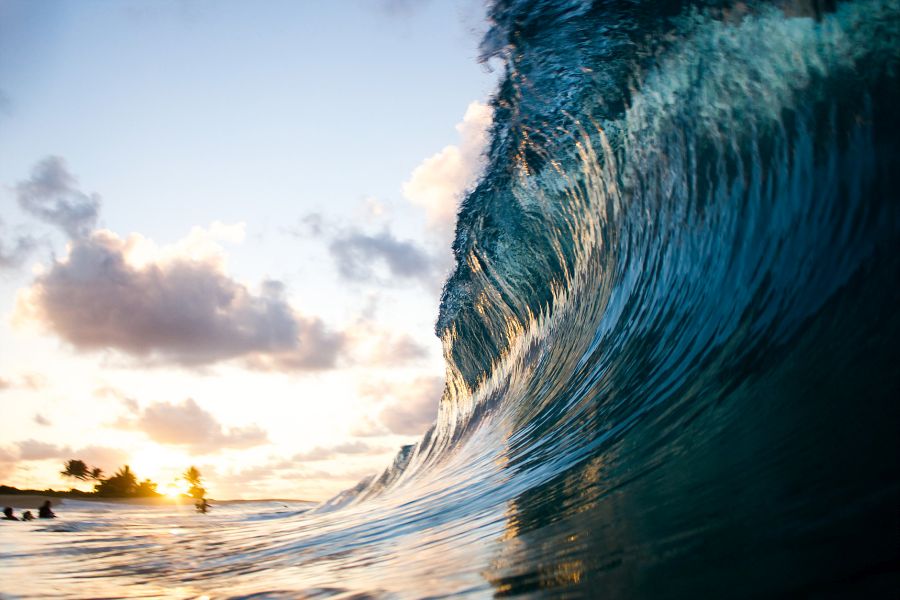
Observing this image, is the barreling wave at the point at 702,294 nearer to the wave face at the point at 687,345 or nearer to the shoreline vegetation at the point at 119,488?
the wave face at the point at 687,345

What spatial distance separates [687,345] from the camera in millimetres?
3881

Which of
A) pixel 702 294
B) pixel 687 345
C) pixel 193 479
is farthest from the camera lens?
pixel 193 479

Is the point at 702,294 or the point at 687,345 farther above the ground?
the point at 702,294

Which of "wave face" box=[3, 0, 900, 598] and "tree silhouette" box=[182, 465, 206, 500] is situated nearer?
"wave face" box=[3, 0, 900, 598]

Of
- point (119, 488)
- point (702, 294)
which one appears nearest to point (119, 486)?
point (119, 488)

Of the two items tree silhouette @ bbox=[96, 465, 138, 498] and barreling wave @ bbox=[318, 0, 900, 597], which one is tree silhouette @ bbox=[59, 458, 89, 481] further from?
barreling wave @ bbox=[318, 0, 900, 597]

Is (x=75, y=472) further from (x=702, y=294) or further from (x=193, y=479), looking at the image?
(x=702, y=294)

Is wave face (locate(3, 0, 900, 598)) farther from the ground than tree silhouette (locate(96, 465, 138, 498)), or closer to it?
closer to it

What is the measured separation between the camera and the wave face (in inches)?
61.6

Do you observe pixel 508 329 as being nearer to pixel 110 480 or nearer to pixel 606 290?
pixel 606 290

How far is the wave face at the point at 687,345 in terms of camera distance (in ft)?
5.14

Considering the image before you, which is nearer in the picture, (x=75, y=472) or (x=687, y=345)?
(x=687, y=345)

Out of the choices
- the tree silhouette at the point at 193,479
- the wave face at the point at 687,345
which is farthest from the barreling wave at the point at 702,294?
the tree silhouette at the point at 193,479

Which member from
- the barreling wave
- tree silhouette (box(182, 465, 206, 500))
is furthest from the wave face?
tree silhouette (box(182, 465, 206, 500))
